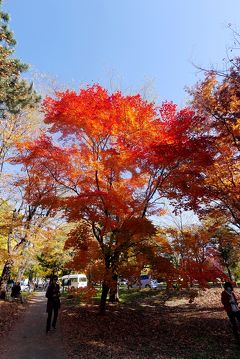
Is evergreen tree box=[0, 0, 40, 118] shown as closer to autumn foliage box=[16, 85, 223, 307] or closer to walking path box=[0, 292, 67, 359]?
autumn foliage box=[16, 85, 223, 307]

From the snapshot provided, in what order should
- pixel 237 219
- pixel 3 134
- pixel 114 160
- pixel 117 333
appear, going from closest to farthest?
pixel 117 333
pixel 114 160
pixel 237 219
pixel 3 134

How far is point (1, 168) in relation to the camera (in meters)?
19.7

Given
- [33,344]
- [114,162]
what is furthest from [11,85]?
[33,344]

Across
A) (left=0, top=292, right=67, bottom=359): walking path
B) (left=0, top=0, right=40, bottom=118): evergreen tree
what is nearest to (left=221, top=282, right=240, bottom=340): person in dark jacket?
(left=0, top=292, right=67, bottom=359): walking path

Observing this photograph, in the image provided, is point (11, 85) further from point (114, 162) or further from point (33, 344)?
point (33, 344)

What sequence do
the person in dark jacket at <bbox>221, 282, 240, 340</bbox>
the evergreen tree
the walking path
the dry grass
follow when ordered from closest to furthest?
the walking path < the dry grass < the person in dark jacket at <bbox>221, 282, 240, 340</bbox> < the evergreen tree

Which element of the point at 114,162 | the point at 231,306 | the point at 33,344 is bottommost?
the point at 33,344

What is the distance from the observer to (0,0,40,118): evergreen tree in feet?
42.3

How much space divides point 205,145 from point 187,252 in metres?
6.34

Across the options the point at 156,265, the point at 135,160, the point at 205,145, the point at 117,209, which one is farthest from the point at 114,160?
the point at 156,265

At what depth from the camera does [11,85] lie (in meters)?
16.9

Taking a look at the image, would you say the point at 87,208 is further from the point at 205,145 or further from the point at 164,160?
the point at 205,145

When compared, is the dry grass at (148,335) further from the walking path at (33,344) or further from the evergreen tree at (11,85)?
the evergreen tree at (11,85)

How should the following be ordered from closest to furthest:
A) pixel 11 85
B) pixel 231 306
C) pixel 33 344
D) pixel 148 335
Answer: pixel 33 344
pixel 231 306
pixel 148 335
pixel 11 85
